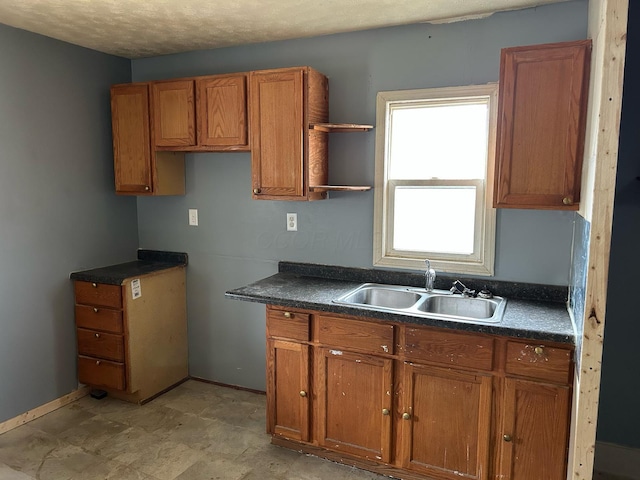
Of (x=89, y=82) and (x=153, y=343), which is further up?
(x=89, y=82)

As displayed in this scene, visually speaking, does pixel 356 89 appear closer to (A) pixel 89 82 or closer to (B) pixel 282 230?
(B) pixel 282 230

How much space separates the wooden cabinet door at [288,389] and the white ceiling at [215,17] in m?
1.79

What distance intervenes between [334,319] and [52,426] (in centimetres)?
196

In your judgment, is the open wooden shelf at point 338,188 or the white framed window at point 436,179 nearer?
the white framed window at point 436,179

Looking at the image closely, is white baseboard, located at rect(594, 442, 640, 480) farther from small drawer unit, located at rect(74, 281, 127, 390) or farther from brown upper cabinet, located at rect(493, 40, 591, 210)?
small drawer unit, located at rect(74, 281, 127, 390)

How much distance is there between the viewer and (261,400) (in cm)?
332

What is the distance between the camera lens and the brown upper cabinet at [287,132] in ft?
8.98

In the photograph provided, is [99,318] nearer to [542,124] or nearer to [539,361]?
[539,361]

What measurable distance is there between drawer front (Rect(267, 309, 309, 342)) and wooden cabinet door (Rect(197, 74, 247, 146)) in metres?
1.09

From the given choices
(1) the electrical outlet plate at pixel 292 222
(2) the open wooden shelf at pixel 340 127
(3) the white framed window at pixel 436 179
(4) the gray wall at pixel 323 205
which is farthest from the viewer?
(1) the electrical outlet plate at pixel 292 222

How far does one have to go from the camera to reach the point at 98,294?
3.15 meters

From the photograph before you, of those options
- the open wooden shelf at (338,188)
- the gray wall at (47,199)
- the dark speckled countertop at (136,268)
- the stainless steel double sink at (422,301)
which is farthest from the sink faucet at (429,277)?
the gray wall at (47,199)

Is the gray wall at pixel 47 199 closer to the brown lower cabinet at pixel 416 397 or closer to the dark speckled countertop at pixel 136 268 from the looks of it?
the dark speckled countertop at pixel 136 268

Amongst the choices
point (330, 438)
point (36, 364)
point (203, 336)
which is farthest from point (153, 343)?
point (330, 438)
